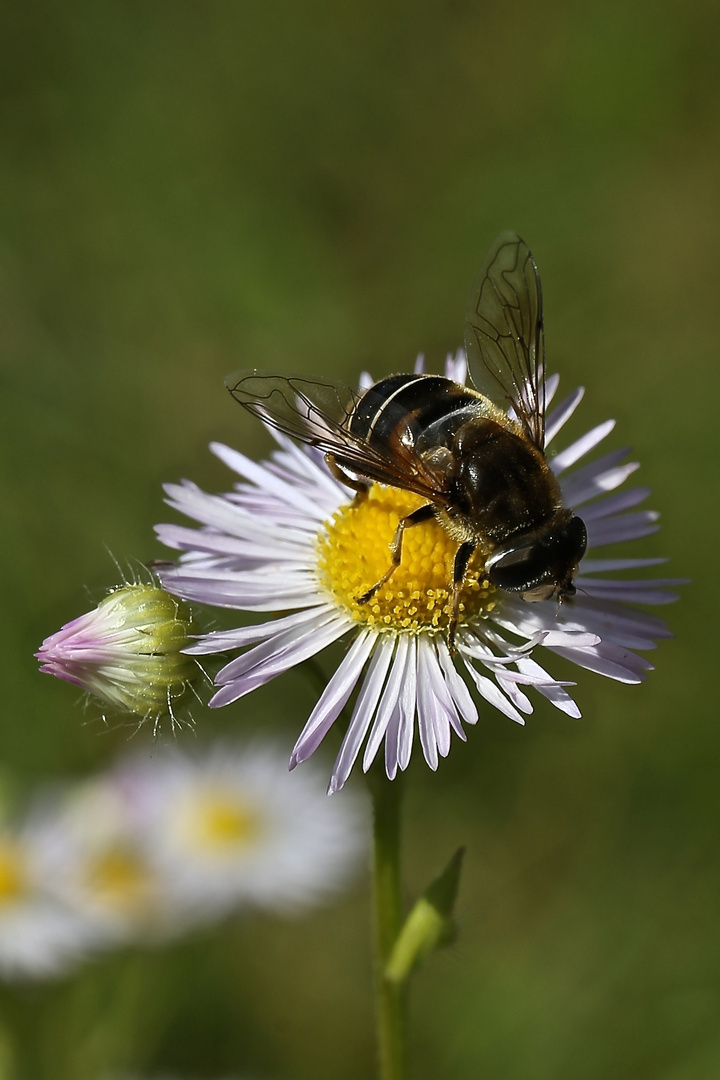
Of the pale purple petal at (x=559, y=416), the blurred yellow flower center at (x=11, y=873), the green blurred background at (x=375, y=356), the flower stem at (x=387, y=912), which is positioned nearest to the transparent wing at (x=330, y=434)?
the pale purple petal at (x=559, y=416)

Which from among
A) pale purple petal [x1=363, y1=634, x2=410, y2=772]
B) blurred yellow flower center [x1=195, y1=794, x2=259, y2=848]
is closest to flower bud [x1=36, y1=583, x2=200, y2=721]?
pale purple petal [x1=363, y1=634, x2=410, y2=772]

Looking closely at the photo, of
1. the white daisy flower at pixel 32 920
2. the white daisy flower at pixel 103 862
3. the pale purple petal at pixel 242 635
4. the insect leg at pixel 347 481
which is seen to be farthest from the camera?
the white daisy flower at pixel 103 862

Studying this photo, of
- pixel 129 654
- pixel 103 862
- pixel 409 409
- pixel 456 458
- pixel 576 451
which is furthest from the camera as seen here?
pixel 103 862

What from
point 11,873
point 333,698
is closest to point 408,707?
point 333,698

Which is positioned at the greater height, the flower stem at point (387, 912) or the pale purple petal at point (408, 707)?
the pale purple petal at point (408, 707)

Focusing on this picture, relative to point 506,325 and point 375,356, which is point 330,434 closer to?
point 506,325

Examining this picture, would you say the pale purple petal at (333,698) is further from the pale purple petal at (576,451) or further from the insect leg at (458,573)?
the pale purple petal at (576,451)

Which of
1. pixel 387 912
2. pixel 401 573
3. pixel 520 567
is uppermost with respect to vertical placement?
pixel 401 573
